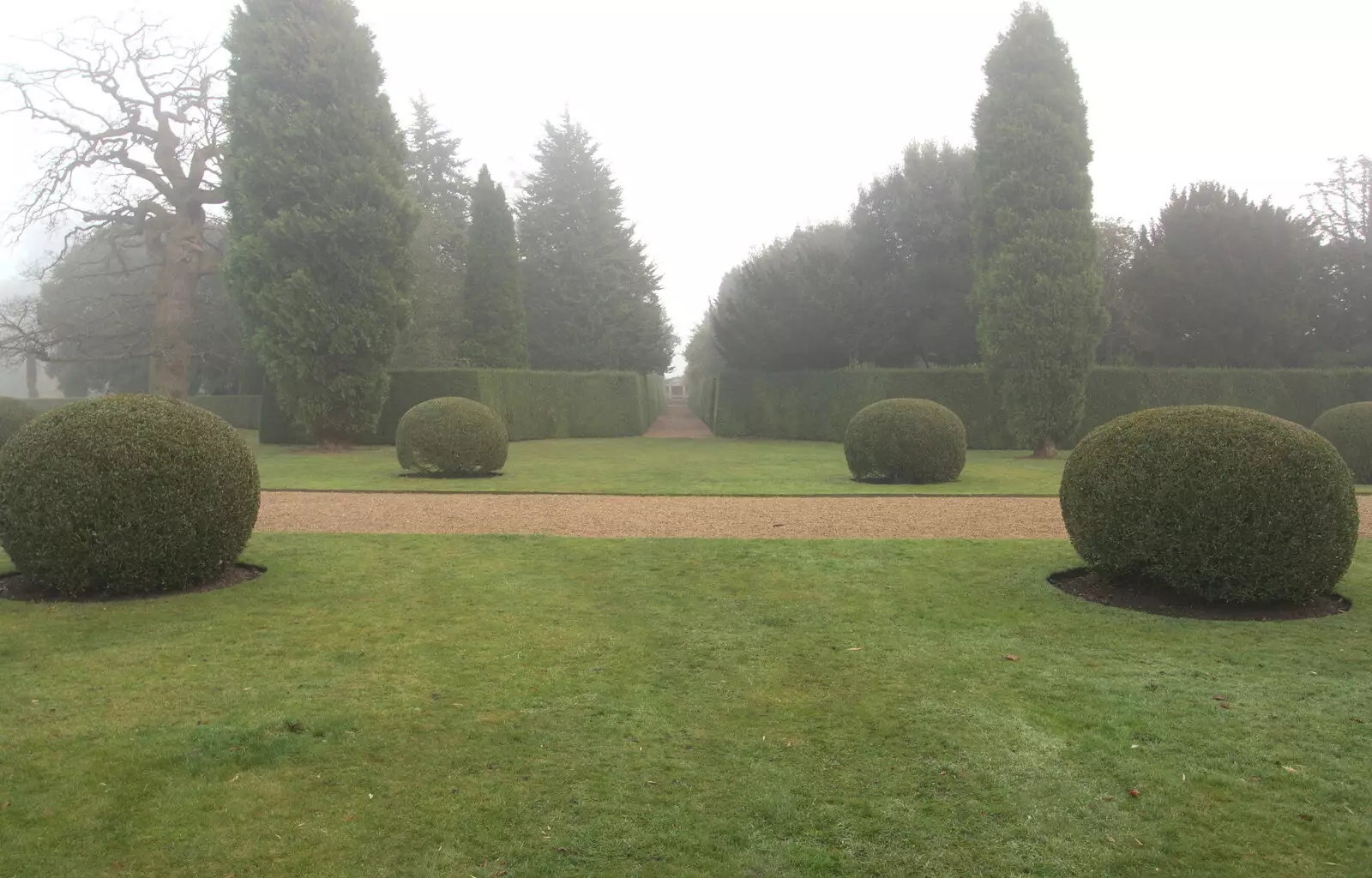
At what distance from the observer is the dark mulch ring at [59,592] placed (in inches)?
268

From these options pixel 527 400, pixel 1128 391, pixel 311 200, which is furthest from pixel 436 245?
pixel 1128 391

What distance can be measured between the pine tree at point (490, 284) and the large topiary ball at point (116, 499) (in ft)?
97.4

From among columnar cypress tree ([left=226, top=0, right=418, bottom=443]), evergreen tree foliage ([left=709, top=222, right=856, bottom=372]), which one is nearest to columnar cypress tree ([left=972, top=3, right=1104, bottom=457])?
evergreen tree foliage ([left=709, top=222, right=856, bottom=372])

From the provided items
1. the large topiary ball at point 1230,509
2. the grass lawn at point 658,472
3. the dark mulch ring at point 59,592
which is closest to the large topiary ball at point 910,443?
the grass lawn at point 658,472

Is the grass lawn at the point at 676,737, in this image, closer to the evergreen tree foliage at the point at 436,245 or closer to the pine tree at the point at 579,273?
the evergreen tree foliage at the point at 436,245

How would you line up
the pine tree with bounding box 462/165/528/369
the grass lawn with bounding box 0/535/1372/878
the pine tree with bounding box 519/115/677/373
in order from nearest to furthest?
1. the grass lawn with bounding box 0/535/1372/878
2. the pine tree with bounding box 462/165/528/369
3. the pine tree with bounding box 519/115/677/373

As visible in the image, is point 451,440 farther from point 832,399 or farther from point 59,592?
point 832,399

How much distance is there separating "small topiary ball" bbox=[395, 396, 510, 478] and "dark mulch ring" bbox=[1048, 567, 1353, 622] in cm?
1185

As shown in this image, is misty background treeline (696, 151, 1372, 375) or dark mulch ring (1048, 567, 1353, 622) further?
misty background treeline (696, 151, 1372, 375)

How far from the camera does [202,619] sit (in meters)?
6.27

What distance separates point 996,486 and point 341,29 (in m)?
20.8

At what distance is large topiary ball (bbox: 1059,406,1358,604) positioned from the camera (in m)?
6.16

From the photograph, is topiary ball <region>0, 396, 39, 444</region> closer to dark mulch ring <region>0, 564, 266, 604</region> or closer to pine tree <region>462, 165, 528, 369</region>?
pine tree <region>462, 165, 528, 369</region>

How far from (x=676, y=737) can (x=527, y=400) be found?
2775 cm
